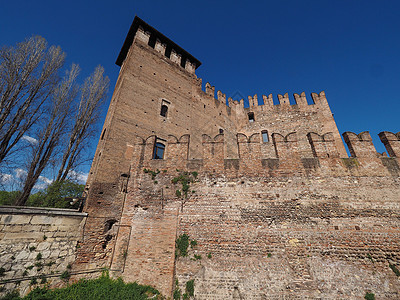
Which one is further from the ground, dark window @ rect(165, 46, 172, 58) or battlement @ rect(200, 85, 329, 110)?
dark window @ rect(165, 46, 172, 58)

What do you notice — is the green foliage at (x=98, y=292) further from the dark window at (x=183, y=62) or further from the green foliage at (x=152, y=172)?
the dark window at (x=183, y=62)

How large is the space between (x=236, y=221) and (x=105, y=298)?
4867mm

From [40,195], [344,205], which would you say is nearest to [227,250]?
[344,205]

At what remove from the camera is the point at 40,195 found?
30.2 feet

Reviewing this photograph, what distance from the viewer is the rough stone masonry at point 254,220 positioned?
226 inches

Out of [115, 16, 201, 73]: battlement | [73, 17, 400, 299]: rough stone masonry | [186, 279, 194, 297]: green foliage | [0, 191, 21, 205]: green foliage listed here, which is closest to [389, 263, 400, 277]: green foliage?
[73, 17, 400, 299]: rough stone masonry

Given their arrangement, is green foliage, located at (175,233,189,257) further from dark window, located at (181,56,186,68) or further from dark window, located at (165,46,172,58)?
dark window, located at (181,56,186,68)

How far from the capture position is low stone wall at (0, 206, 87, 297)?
5676 mm

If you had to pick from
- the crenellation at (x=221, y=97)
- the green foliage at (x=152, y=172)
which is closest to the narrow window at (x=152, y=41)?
the crenellation at (x=221, y=97)

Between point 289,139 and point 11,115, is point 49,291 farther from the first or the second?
point 289,139

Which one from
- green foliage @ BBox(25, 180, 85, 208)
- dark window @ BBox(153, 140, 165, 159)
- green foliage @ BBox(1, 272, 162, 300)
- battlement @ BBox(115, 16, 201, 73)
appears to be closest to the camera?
green foliage @ BBox(1, 272, 162, 300)

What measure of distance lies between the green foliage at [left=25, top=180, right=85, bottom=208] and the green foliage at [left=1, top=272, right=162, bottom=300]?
3509 millimetres

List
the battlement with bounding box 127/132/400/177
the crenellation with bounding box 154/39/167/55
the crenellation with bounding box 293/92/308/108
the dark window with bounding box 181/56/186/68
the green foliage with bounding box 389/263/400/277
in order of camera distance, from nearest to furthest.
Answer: the green foliage with bounding box 389/263/400/277 < the battlement with bounding box 127/132/400/177 < the crenellation with bounding box 154/39/167/55 < the dark window with bounding box 181/56/186/68 < the crenellation with bounding box 293/92/308/108

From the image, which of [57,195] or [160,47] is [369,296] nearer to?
[57,195]
